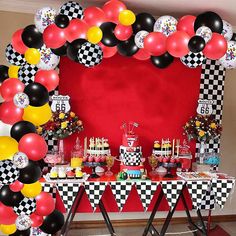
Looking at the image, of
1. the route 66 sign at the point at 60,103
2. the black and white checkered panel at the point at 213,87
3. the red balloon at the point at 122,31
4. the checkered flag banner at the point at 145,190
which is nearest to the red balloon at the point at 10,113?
the red balloon at the point at 122,31

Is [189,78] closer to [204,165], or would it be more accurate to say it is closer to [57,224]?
[204,165]

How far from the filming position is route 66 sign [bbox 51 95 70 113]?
154 inches

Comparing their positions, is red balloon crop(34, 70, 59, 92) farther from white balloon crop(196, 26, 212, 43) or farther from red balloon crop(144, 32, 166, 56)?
white balloon crop(196, 26, 212, 43)

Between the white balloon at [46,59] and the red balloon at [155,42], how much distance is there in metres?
0.84

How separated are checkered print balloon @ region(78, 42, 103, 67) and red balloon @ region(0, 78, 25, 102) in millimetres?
578

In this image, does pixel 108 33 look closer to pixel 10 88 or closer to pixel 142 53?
pixel 142 53

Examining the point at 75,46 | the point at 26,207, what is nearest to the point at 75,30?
the point at 75,46

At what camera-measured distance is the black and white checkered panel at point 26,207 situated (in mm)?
2672

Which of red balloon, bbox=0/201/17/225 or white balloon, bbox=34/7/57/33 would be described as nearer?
red balloon, bbox=0/201/17/225

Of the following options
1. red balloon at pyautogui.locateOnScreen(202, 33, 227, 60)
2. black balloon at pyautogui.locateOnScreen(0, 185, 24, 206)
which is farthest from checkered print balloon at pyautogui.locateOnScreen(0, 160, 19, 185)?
red balloon at pyautogui.locateOnScreen(202, 33, 227, 60)

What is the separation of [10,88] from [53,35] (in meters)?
0.60

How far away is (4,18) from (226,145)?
3.14 metres

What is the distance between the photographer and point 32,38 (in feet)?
9.80

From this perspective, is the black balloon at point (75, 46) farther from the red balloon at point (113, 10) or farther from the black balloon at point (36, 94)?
the black balloon at point (36, 94)
